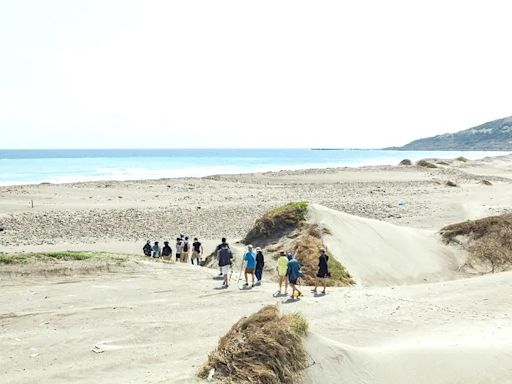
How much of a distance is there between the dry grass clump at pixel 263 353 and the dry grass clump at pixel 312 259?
7.75 m

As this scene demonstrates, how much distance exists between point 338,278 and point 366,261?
2.28 metres

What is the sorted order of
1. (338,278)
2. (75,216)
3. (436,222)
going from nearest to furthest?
(338,278) → (436,222) → (75,216)

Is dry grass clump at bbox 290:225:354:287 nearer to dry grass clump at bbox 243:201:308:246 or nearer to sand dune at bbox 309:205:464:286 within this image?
sand dune at bbox 309:205:464:286

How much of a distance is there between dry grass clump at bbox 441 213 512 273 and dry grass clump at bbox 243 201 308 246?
6.56 metres

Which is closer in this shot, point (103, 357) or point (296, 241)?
point (103, 357)

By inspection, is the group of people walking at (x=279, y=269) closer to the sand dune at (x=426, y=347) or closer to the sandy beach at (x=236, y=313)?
the sandy beach at (x=236, y=313)

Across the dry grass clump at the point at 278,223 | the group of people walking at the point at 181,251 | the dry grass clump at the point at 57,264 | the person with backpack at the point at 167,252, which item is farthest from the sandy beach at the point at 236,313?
the person with backpack at the point at 167,252

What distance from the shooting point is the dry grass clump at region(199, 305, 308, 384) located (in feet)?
27.2

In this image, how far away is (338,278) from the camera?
17.2 m

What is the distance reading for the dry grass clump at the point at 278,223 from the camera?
2056 cm

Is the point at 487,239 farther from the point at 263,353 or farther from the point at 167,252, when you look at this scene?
the point at 263,353

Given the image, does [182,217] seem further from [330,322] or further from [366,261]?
[330,322]

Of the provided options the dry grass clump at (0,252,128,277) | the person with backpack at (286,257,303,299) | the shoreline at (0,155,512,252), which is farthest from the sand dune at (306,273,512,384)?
the shoreline at (0,155,512,252)

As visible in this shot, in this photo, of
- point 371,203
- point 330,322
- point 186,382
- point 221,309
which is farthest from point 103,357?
point 371,203
